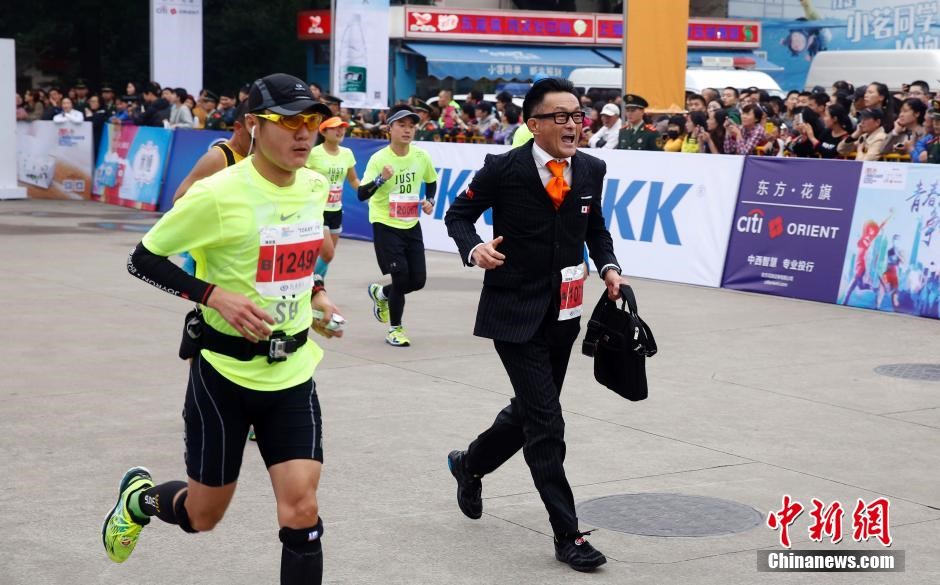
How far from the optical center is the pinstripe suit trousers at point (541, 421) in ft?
18.4

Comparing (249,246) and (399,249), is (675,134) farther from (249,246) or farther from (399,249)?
(249,246)

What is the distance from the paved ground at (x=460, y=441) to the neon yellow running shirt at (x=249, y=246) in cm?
109

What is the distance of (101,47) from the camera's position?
143 ft

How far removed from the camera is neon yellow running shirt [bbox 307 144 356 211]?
12.3m

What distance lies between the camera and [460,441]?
7652 millimetres

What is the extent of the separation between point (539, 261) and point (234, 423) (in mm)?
1683

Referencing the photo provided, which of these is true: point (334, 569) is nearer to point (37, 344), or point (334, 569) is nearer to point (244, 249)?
point (244, 249)

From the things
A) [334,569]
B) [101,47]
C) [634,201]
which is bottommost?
[334,569]

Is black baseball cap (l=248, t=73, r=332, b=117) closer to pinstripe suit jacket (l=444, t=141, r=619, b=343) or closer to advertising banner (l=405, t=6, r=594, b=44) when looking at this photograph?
pinstripe suit jacket (l=444, t=141, r=619, b=343)

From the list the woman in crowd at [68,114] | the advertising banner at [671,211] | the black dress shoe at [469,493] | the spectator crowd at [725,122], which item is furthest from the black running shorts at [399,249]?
the woman in crowd at [68,114]

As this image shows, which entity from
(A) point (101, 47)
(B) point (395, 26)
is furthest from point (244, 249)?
(A) point (101, 47)

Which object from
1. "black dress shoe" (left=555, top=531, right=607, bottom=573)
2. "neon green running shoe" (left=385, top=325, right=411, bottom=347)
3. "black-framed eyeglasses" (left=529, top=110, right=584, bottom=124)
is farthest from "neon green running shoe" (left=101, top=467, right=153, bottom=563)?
"neon green running shoe" (left=385, top=325, right=411, bottom=347)

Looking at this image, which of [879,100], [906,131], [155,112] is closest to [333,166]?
[906,131]

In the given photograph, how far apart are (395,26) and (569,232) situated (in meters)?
36.7
